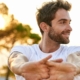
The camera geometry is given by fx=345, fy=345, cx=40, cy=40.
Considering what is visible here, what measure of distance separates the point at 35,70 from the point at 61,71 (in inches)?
7.0

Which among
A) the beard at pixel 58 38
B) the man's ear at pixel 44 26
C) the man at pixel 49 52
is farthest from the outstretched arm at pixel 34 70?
the man's ear at pixel 44 26

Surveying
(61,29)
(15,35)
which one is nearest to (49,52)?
(61,29)

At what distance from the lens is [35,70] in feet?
7.75

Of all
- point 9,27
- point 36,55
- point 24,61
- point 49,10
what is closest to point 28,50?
point 36,55

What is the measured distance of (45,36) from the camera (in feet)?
9.55

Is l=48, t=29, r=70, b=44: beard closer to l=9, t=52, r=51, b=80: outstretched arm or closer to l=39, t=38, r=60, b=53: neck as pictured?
l=39, t=38, r=60, b=53: neck

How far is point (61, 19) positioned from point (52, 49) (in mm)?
263

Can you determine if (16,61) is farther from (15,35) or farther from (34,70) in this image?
(15,35)

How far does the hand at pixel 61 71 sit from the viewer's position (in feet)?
7.64

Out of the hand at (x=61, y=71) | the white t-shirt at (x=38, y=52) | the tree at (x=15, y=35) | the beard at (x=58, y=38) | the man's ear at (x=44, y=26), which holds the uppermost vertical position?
the man's ear at (x=44, y=26)

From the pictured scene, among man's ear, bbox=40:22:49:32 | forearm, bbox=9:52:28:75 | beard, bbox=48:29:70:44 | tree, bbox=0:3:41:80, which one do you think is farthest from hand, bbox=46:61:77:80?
tree, bbox=0:3:41:80

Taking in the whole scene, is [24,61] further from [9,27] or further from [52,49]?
[9,27]

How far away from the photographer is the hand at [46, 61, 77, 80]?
2.33 m

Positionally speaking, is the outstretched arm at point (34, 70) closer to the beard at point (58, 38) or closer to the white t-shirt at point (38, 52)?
the white t-shirt at point (38, 52)
